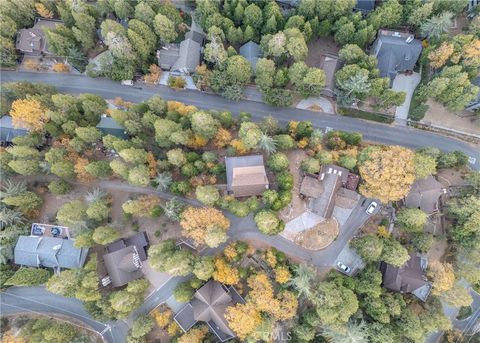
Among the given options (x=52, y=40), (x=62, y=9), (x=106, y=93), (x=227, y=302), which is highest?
(x=62, y=9)

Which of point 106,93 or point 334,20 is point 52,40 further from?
point 334,20

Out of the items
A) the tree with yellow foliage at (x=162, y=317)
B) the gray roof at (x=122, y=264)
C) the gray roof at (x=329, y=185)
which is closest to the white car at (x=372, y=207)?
the gray roof at (x=329, y=185)

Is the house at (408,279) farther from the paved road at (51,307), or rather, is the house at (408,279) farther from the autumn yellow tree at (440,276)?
the paved road at (51,307)

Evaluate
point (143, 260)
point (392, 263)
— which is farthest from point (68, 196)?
point (392, 263)

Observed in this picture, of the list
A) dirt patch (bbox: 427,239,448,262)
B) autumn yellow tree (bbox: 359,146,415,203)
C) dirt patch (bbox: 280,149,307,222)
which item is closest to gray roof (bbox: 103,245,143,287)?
dirt patch (bbox: 280,149,307,222)

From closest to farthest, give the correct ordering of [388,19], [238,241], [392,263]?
[392,263], [238,241], [388,19]

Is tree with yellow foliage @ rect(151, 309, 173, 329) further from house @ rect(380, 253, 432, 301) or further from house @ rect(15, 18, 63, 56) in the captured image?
house @ rect(15, 18, 63, 56)

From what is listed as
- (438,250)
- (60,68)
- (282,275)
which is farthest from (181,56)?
(438,250)
